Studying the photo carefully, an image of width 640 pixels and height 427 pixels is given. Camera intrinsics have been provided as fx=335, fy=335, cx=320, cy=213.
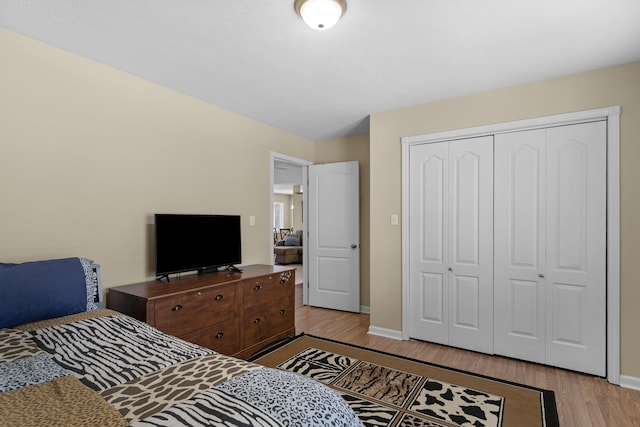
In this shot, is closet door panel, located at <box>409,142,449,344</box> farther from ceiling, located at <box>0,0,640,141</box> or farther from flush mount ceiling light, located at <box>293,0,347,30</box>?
flush mount ceiling light, located at <box>293,0,347,30</box>

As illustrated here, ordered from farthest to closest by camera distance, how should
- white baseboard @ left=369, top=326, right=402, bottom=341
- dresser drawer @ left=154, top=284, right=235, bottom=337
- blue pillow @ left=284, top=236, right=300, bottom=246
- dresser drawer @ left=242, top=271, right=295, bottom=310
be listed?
blue pillow @ left=284, top=236, right=300, bottom=246 < white baseboard @ left=369, top=326, right=402, bottom=341 < dresser drawer @ left=242, top=271, right=295, bottom=310 < dresser drawer @ left=154, top=284, right=235, bottom=337

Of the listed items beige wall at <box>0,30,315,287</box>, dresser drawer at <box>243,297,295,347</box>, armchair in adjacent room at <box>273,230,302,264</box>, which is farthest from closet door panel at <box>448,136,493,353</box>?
armchair in adjacent room at <box>273,230,302,264</box>

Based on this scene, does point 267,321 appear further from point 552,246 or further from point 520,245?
point 552,246

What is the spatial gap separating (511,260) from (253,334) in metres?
2.44

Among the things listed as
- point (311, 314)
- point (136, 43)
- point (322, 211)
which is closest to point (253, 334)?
point (311, 314)

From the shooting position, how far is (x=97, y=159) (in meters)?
2.50

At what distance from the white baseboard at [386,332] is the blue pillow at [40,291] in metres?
2.71

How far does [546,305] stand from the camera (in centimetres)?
288

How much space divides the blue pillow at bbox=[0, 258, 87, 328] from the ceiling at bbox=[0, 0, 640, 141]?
146 centimetres

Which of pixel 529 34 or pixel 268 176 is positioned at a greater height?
pixel 529 34

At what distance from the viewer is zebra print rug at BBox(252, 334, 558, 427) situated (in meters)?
2.11

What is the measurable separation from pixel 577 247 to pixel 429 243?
1200 mm

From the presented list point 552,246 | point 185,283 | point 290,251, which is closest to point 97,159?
point 185,283

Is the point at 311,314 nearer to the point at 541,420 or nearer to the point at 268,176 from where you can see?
the point at 268,176
